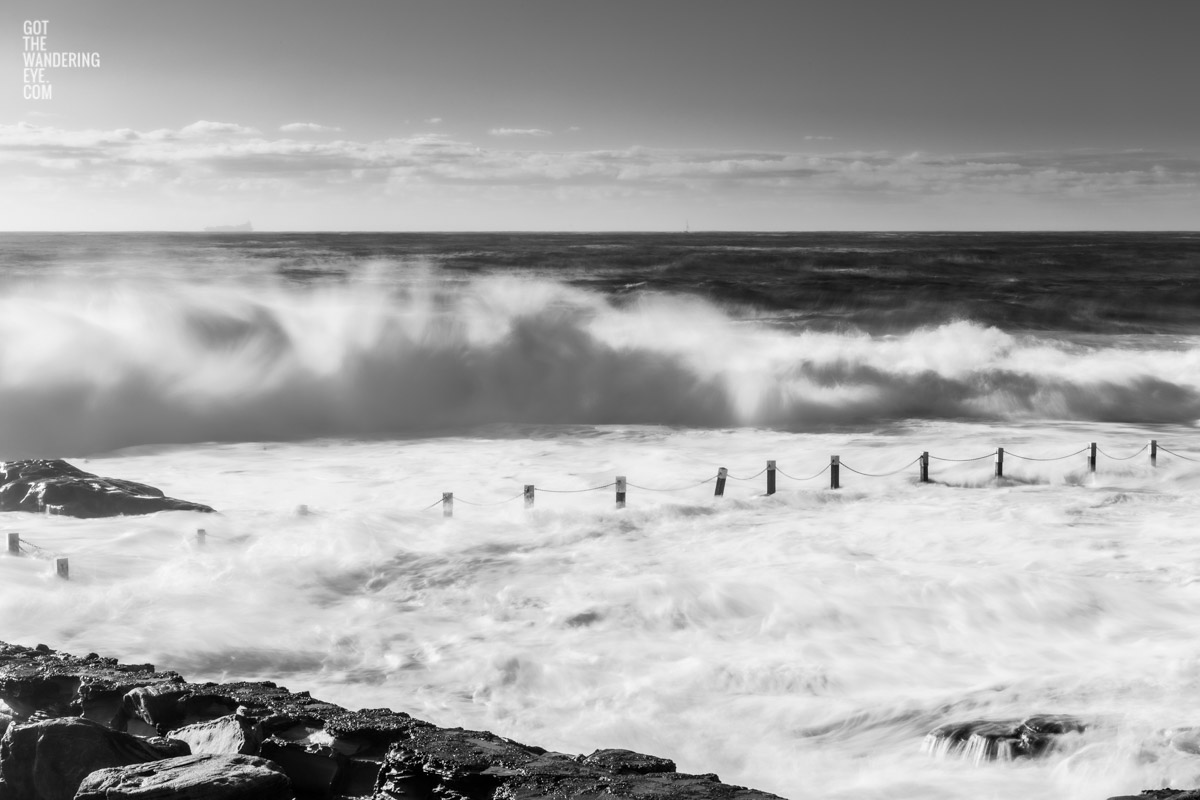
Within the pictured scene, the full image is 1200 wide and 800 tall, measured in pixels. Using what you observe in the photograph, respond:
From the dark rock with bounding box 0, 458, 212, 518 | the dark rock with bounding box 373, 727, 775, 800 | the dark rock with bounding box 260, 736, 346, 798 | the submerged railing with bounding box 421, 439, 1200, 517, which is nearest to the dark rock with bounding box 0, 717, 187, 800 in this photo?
the dark rock with bounding box 260, 736, 346, 798

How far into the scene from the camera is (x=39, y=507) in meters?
11.9

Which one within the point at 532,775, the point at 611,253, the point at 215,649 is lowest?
the point at 215,649

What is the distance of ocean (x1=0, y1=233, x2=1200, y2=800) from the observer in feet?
23.1

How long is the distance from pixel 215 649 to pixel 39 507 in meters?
5.14

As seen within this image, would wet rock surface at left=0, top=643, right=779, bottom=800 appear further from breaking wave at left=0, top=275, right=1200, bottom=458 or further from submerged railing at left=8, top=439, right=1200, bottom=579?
A: breaking wave at left=0, top=275, right=1200, bottom=458

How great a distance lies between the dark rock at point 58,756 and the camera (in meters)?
4.79

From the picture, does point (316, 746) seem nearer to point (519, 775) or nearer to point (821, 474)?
point (519, 775)

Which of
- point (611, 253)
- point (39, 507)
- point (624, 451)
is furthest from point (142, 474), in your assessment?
point (611, 253)

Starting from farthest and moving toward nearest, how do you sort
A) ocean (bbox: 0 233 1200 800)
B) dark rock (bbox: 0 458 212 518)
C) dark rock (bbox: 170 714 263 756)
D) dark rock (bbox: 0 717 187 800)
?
dark rock (bbox: 0 458 212 518), ocean (bbox: 0 233 1200 800), dark rock (bbox: 170 714 263 756), dark rock (bbox: 0 717 187 800)

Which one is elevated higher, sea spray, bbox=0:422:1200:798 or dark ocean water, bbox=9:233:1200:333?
dark ocean water, bbox=9:233:1200:333

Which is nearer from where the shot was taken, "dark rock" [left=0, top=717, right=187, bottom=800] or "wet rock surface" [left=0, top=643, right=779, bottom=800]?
"wet rock surface" [left=0, top=643, right=779, bottom=800]

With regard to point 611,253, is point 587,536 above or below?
below

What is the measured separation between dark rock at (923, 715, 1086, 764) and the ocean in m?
0.09

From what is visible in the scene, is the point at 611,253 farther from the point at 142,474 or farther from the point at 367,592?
the point at 367,592
